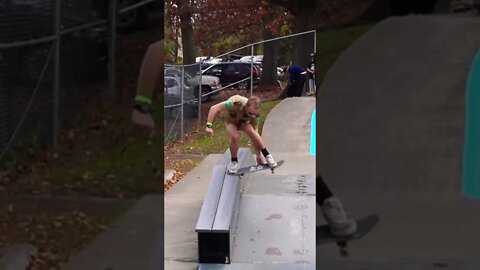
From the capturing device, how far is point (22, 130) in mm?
3924

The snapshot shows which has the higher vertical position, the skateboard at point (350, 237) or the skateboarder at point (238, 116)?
the skateboarder at point (238, 116)

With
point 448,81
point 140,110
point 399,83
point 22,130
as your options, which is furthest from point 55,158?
point 448,81

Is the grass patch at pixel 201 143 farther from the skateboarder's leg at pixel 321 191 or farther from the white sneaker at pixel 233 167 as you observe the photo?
the skateboarder's leg at pixel 321 191

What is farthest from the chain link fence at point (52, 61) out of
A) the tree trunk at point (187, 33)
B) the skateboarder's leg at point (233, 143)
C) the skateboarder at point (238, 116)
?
the tree trunk at point (187, 33)

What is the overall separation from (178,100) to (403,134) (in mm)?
8450

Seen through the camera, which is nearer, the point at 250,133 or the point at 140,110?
the point at 140,110

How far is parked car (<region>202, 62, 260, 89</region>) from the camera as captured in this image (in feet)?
32.0

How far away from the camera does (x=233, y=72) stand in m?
10.8

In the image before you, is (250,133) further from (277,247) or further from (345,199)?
(345,199)

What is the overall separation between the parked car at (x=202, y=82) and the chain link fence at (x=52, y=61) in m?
6.42

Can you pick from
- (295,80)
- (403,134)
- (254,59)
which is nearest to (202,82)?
(254,59)

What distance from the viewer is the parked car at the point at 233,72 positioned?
9.75m

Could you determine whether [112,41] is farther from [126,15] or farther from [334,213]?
[334,213]

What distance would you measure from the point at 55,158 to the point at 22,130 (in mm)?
252
